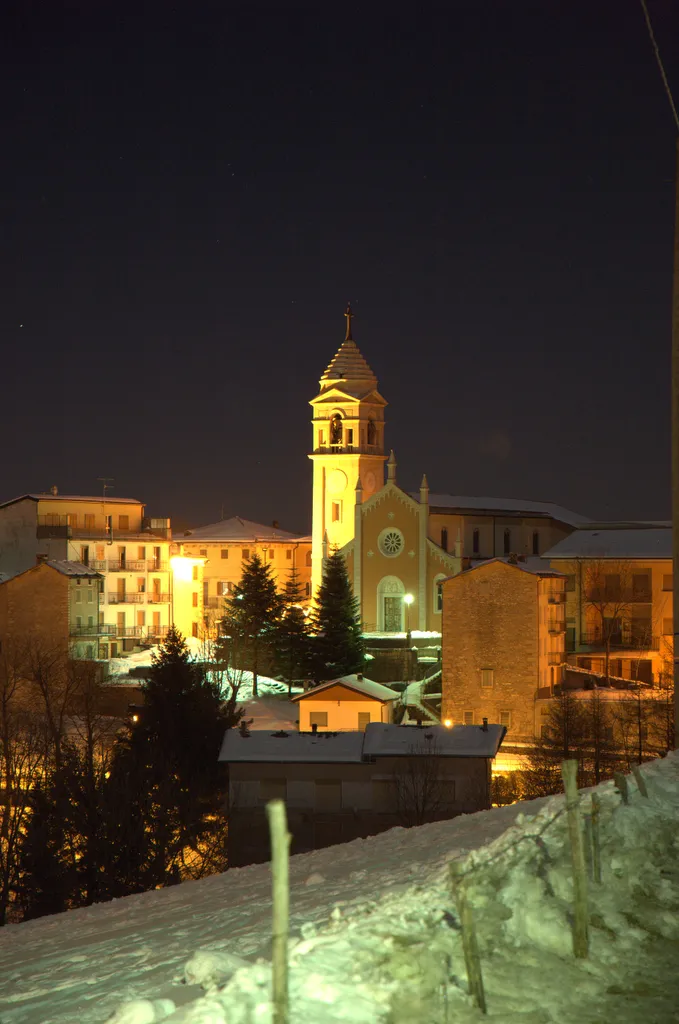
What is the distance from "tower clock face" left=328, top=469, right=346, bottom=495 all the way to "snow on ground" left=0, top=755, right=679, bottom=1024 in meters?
57.3

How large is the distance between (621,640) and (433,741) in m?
25.5

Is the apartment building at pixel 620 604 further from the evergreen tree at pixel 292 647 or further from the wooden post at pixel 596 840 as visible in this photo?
the wooden post at pixel 596 840

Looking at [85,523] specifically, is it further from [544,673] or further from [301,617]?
[544,673]

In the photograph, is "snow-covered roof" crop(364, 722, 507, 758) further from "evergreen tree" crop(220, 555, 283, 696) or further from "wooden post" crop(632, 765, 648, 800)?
"evergreen tree" crop(220, 555, 283, 696)

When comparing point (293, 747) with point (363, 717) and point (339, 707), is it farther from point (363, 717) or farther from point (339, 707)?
point (363, 717)

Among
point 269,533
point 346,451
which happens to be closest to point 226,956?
point 346,451

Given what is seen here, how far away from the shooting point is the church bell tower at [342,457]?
219 ft

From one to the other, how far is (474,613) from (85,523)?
1161 inches

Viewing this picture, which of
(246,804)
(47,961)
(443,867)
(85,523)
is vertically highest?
(85,523)

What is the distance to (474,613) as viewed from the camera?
44.4 m

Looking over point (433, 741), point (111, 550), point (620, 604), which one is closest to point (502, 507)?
point (620, 604)

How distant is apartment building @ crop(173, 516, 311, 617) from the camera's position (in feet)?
251

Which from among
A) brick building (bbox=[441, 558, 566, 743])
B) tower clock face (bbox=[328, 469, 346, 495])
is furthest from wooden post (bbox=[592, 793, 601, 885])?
tower clock face (bbox=[328, 469, 346, 495])

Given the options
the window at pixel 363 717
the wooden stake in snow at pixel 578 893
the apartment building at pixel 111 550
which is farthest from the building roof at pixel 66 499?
the wooden stake in snow at pixel 578 893
